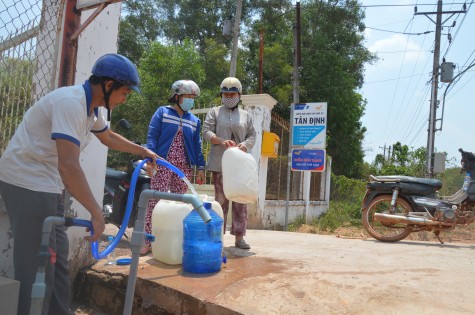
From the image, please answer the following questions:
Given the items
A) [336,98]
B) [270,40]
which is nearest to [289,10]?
[270,40]

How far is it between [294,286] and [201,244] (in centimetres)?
76

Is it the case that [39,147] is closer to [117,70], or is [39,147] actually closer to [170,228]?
[117,70]

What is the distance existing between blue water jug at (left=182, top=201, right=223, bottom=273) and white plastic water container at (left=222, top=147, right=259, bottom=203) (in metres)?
0.44

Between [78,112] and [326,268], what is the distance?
2373mm

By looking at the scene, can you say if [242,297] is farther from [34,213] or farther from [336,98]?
[336,98]

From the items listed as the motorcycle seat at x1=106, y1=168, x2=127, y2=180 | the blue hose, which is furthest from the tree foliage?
the blue hose

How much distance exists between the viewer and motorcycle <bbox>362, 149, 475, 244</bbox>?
545 centimetres

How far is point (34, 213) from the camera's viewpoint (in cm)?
196

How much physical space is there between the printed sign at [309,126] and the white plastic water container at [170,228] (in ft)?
16.2

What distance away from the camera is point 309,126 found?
7.84m

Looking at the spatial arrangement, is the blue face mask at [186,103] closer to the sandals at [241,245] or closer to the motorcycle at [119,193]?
the motorcycle at [119,193]

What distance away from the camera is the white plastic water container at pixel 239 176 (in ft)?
11.2

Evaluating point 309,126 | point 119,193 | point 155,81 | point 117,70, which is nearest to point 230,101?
point 119,193

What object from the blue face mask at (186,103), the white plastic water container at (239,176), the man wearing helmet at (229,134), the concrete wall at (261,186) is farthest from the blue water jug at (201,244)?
the concrete wall at (261,186)
